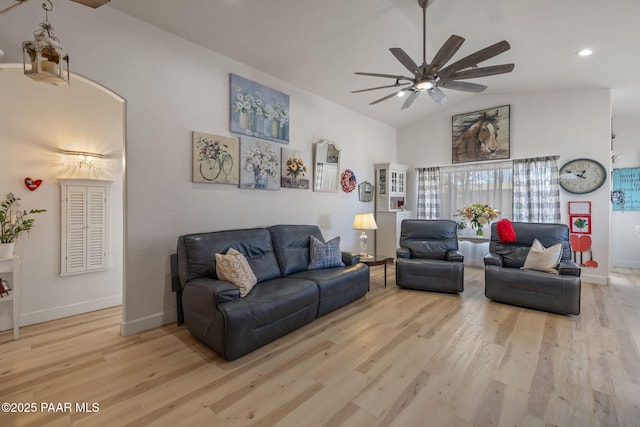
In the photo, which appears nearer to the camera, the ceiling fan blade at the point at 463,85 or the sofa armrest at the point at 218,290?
the sofa armrest at the point at 218,290

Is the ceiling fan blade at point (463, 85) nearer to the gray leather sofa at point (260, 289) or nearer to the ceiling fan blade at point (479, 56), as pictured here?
the ceiling fan blade at point (479, 56)

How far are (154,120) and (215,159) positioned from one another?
72cm

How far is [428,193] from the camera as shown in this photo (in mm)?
6258

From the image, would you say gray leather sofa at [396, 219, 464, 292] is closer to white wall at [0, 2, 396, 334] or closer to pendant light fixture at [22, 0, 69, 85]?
white wall at [0, 2, 396, 334]

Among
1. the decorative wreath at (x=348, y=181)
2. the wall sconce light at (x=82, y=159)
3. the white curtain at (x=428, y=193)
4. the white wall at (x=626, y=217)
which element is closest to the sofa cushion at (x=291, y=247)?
the decorative wreath at (x=348, y=181)

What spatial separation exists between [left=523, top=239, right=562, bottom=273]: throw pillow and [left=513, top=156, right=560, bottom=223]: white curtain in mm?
1726

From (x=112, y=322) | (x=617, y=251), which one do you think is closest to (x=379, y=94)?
(x=112, y=322)

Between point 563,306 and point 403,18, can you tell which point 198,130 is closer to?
point 403,18

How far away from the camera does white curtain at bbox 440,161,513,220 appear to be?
543 cm

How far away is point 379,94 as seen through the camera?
197 inches

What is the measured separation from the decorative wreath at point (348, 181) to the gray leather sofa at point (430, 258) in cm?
124

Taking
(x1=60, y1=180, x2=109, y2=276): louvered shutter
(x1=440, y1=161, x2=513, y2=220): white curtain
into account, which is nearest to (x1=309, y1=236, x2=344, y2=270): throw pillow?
(x1=60, y1=180, x2=109, y2=276): louvered shutter

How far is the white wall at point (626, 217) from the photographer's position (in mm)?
5535

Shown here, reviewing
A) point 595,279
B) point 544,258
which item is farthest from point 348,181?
point 595,279
